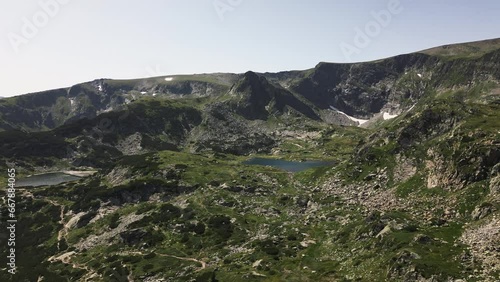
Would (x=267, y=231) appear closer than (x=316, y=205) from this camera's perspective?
Yes

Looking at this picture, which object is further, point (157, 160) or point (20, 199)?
point (157, 160)

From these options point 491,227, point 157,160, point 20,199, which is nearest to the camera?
point 491,227

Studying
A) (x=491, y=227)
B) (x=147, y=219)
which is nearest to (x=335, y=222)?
(x=491, y=227)

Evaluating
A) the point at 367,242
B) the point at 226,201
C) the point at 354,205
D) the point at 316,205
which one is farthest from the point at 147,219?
the point at 367,242

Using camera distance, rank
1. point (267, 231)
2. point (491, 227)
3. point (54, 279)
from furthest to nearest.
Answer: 1. point (267, 231)
2. point (54, 279)
3. point (491, 227)

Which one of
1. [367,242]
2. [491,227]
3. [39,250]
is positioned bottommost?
[39,250]

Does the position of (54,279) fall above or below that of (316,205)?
below

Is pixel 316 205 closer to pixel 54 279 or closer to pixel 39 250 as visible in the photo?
pixel 54 279

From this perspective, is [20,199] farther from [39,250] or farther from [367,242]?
[367,242]

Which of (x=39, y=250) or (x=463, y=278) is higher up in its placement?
(x=463, y=278)
